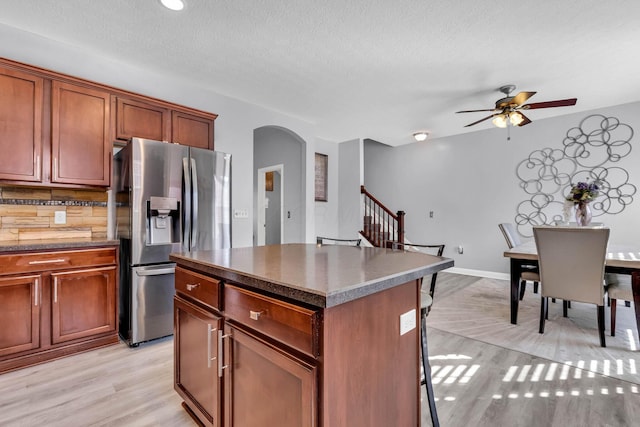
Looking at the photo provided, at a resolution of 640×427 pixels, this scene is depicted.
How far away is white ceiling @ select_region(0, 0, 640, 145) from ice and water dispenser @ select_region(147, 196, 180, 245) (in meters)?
1.37

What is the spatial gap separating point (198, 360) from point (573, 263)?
119 inches

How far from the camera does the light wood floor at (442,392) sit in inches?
64.5

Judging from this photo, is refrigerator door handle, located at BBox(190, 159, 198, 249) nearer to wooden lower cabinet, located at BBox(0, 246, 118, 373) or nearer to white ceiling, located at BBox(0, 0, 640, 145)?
wooden lower cabinet, located at BBox(0, 246, 118, 373)

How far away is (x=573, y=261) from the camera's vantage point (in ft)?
8.53

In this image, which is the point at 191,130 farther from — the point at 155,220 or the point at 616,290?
the point at 616,290

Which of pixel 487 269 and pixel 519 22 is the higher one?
pixel 519 22

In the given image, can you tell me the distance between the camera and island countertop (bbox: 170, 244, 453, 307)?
879mm

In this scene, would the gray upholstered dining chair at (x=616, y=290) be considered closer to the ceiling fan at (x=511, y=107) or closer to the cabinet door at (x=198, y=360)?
the ceiling fan at (x=511, y=107)

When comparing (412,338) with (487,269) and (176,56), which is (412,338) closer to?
(176,56)

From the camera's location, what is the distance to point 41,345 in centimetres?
220

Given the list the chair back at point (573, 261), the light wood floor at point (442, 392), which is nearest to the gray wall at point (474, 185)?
the chair back at point (573, 261)

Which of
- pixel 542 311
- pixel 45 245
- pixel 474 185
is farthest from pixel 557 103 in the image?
pixel 45 245

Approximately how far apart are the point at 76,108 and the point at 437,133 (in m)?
5.20

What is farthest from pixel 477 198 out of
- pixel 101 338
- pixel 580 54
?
pixel 101 338
